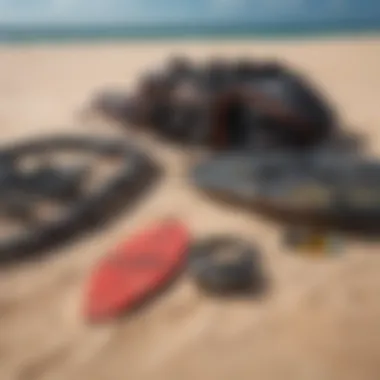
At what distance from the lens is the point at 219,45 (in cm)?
169

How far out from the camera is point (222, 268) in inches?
35.8

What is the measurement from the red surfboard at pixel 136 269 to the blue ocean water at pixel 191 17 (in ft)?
2.50

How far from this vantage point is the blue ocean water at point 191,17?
163 cm

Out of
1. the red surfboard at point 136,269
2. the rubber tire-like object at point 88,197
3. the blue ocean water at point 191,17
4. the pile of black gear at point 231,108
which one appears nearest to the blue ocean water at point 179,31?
the blue ocean water at point 191,17

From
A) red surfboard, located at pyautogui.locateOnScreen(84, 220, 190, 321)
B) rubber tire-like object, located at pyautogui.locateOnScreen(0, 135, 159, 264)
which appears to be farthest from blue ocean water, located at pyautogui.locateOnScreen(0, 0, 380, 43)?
red surfboard, located at pyautogui.locateOnScreen(84, 220, 190, 321)

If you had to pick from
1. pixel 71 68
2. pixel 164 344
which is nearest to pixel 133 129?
pixel 71 68

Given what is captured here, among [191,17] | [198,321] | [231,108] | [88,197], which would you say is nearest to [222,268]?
[198,321]

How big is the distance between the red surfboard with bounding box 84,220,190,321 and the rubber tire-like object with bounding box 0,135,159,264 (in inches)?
3.7

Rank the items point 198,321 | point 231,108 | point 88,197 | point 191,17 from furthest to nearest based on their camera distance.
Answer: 1. point 191,17
2. point 231,108
3. point 88,197
4. point 198,321

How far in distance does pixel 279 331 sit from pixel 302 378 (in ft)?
0.27

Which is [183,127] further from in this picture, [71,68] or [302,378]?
[302,378]

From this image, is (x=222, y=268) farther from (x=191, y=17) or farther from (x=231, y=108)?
(x=191, y=17)

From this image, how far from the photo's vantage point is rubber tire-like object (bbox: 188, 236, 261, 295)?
903mm

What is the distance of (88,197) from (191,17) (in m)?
0.70
